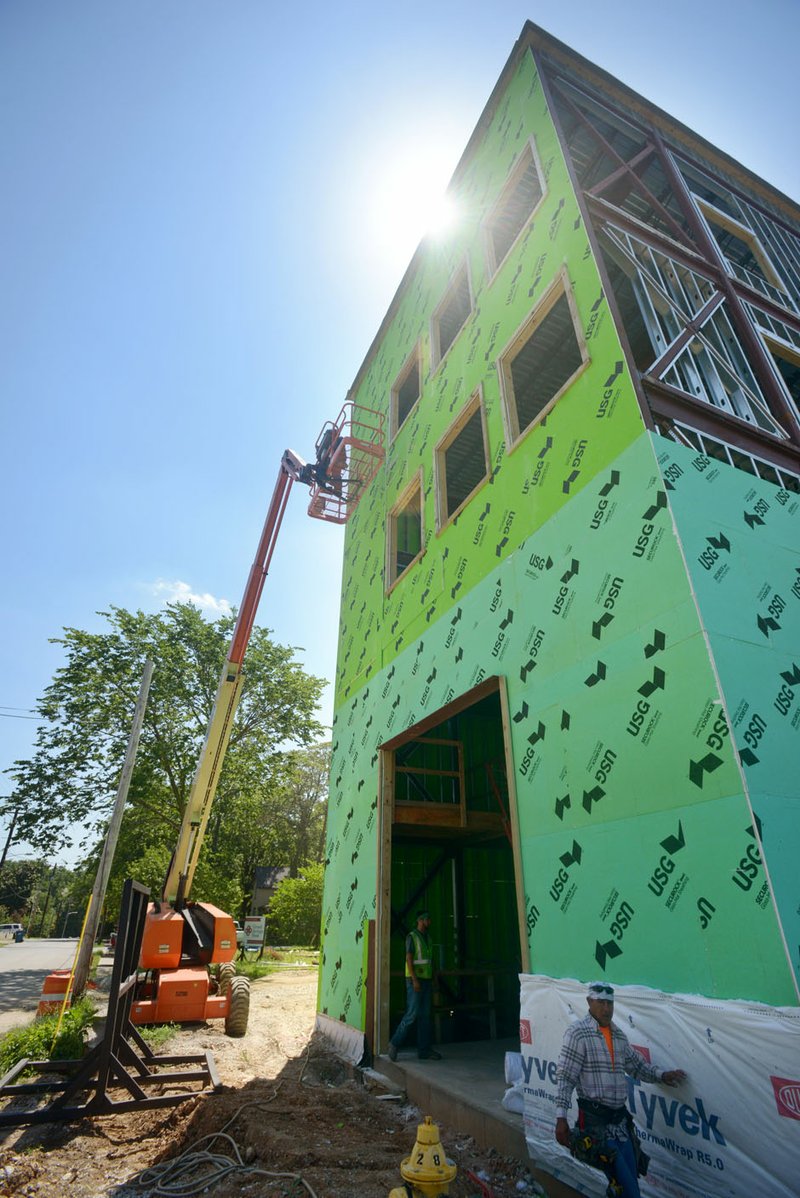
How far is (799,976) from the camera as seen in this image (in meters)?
3.59

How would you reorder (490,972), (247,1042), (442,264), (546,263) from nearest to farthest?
(546,263), (490,972), (247,1042), (442,264)

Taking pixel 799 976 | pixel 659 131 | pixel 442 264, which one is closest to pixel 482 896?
pixel 799 976

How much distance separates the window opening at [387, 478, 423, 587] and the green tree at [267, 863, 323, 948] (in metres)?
20.2

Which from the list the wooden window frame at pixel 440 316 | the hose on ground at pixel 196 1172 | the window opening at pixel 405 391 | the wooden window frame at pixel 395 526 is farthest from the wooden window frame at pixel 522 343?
the hose on ground at pixel 196 1172

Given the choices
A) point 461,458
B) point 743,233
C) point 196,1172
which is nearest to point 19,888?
point 461,458

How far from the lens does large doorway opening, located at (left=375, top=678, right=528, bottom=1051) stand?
384 inches

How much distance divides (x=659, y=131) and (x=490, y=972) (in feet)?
50.3

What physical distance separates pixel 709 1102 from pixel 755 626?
3.36 metres

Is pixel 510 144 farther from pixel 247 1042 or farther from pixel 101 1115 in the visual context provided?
pixel 247 1042

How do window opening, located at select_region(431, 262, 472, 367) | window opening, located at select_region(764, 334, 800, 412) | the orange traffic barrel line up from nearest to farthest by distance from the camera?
window opening, located at select_region(764, 334, 800, 412), the orange traffic barrel, window opening, located at select_region(431, 262, 472, 367)

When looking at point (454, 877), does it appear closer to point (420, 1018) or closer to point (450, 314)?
point (420, 1018)

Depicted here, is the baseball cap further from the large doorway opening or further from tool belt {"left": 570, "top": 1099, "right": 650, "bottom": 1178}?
the large doorway opening

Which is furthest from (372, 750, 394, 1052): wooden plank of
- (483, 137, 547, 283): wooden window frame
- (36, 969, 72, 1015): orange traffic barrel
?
(483, 137, 547, 283): wooden window frame

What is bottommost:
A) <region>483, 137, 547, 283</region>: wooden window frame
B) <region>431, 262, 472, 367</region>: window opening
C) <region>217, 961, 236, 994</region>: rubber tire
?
<region>217, 961, 236, 994</region>: rubber tire
